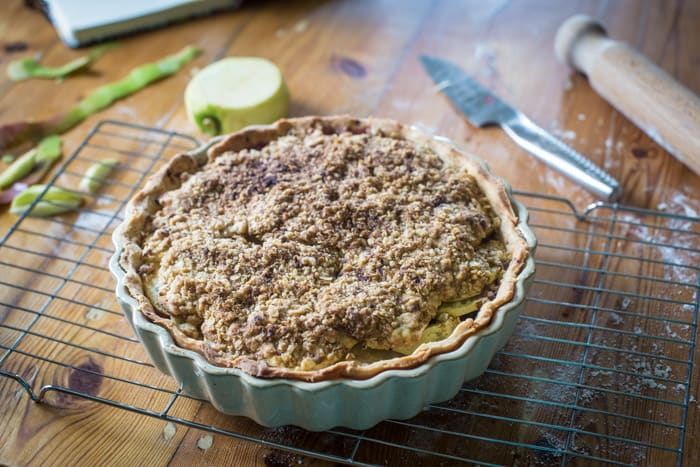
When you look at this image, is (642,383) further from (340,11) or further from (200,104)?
(340,11)

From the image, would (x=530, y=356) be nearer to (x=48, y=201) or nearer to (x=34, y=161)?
(x=48, y=201)

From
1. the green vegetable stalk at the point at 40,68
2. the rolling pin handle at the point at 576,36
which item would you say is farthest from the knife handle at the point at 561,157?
the green vegetable stalk at the point at 40,68

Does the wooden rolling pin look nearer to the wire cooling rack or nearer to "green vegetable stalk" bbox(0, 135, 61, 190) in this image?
the wire cooling rack

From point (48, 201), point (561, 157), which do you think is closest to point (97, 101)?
point (48, 201)

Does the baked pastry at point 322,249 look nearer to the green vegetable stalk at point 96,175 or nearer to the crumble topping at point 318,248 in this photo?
the crumble topping at point 318,248

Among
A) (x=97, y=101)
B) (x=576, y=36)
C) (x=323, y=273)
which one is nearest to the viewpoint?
(x=323, y=273)

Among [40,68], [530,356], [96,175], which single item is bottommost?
[530,356]

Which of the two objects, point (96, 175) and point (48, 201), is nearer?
point (48, 201)
